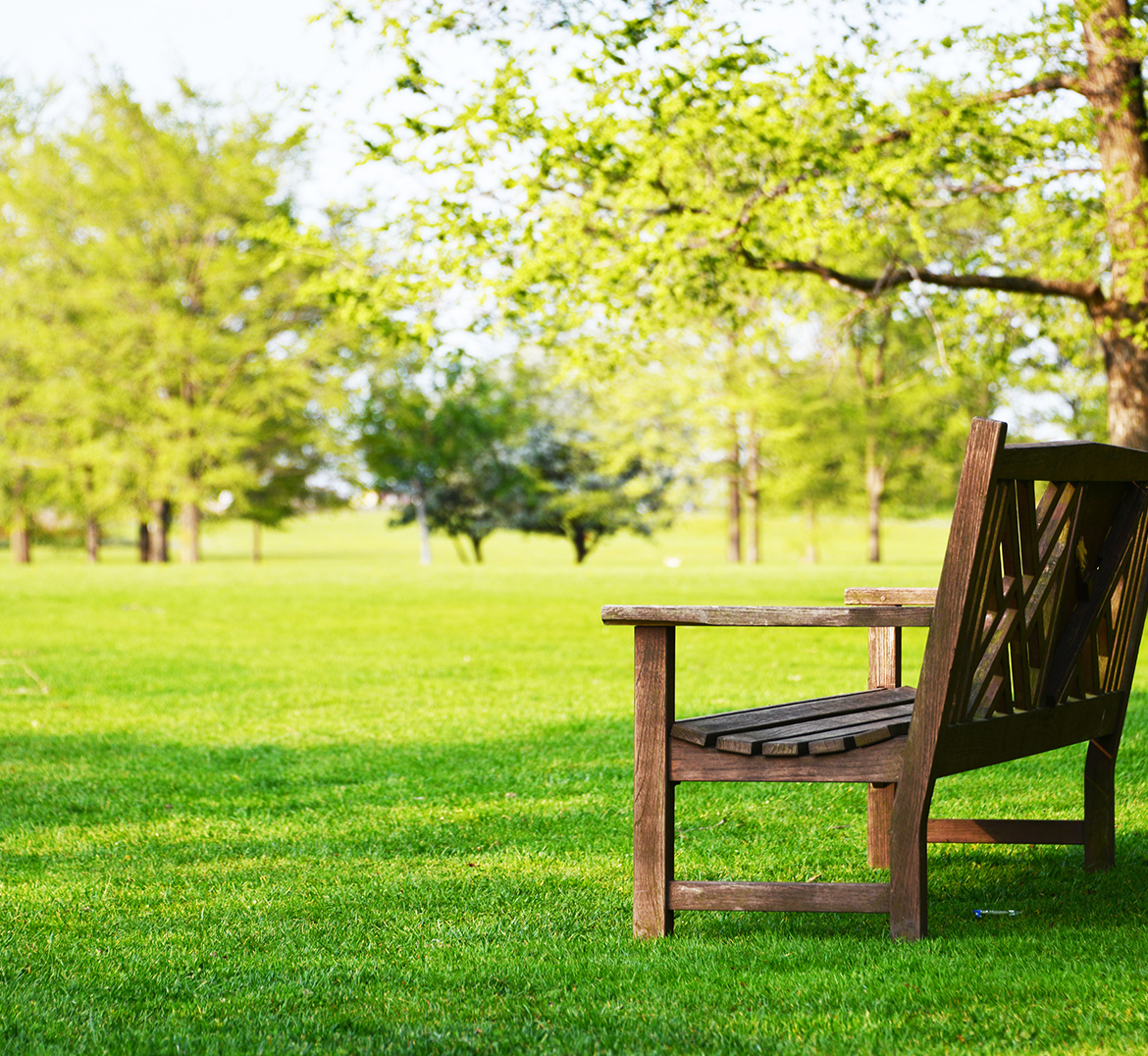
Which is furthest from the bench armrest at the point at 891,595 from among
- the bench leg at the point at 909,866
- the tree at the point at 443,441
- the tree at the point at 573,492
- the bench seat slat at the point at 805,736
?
the tree at the point at 573,492

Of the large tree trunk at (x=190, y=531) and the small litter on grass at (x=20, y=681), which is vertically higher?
the large tree trunk at (x=190, y=531)

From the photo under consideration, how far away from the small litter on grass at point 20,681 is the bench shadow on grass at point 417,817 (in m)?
2.40

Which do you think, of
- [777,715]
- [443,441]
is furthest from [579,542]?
[777,715]

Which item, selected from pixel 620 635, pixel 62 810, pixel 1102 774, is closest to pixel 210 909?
pixel 62 810

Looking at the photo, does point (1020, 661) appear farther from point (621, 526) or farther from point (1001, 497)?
point (621, 526)

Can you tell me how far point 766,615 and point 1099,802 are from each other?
62.1 inches

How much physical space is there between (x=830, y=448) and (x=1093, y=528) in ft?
124

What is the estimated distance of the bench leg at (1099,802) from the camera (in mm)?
4121

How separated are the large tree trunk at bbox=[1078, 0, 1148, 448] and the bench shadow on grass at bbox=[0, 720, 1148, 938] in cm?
597

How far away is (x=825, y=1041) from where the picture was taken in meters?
2.73

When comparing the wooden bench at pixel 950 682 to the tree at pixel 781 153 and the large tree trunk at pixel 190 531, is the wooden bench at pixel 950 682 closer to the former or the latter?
the tree at pixel 781 153

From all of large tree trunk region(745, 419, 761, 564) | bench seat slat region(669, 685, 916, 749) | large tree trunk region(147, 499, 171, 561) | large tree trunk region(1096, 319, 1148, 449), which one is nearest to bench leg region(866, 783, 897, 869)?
bench seat slat region(669, 685, 916, 749)

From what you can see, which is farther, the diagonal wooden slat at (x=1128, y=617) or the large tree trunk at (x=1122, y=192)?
the large tree trunk at (x=1122, y=192)

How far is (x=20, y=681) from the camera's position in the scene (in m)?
10.8
